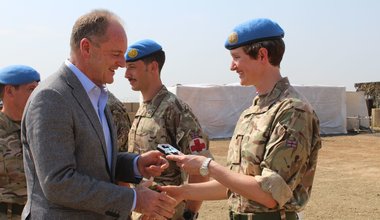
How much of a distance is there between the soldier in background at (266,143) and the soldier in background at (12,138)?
1491 millimetres

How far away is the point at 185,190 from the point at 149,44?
1.58 meters

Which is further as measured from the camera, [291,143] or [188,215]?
[188,215]

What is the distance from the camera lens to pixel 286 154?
256cm

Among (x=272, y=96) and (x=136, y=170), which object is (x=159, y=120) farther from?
(x=272, y=96)

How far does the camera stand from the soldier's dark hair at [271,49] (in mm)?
2838

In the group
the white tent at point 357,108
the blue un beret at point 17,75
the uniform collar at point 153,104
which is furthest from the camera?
the white tent at point 357,108

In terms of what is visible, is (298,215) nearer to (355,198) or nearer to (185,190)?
(185,190)

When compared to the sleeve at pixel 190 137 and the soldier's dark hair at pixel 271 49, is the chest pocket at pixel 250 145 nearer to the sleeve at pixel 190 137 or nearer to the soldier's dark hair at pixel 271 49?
the soldier's dark hair at pixel 271 49

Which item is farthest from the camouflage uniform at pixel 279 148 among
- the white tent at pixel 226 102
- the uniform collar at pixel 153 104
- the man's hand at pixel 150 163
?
the white tent at pixel 226 102

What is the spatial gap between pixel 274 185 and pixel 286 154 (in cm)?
17

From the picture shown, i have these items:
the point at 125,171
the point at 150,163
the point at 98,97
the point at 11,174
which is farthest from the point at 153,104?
the point at 98,97

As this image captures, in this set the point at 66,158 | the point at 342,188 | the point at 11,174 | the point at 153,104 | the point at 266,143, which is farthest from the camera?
the point at 342,188

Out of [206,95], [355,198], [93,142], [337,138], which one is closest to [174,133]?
[93,142]

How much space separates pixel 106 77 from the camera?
8.17 feet
